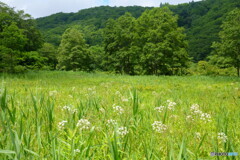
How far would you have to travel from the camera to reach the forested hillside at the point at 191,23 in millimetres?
85613

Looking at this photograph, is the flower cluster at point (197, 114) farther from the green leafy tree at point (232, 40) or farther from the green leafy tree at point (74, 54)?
the green leafy tree at point (74, 54)

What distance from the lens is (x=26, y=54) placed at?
65.4 ft

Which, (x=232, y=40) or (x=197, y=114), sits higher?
(x=232, y=40)

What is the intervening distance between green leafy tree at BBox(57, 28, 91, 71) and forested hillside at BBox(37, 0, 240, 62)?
28.9 metres

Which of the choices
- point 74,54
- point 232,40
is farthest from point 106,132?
point 74,54

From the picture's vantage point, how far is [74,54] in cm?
4556

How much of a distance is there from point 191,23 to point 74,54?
9409 centimetres

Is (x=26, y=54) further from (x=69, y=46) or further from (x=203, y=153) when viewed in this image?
(x=69, y=46)

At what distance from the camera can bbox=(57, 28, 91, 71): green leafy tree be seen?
4578cm

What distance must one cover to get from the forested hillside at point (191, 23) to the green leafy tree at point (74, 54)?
28.9 metres

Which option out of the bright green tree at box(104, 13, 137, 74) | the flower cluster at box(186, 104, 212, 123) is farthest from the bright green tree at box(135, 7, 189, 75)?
the flower cluster at box(186, 104, 212, 123)

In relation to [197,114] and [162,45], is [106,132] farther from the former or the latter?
[162,45]

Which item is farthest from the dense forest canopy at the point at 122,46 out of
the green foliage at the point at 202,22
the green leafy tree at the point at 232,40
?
the green foliage at the point at 202,22

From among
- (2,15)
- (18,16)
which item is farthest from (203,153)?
(18,16)
